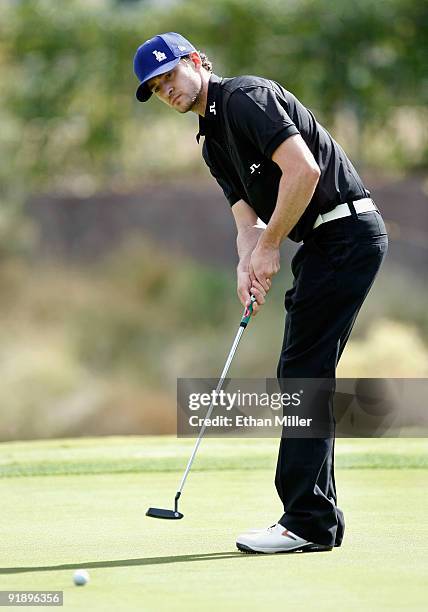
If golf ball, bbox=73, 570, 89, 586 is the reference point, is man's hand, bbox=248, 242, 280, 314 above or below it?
above

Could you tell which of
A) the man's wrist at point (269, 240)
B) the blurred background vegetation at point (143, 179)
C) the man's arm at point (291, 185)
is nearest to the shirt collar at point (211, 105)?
the man's arm at point (291, 185)

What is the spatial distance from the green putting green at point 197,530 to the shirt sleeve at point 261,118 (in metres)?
1.25

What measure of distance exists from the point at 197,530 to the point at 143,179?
14236 millimetres

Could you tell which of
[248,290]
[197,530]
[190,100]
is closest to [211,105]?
[190,100]

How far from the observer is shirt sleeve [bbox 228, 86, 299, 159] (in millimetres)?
3689

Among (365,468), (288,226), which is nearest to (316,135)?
(288,226)

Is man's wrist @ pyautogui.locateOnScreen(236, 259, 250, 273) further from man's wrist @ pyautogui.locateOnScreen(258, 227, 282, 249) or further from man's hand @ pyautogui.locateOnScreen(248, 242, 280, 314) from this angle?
man's wrist @ pyautogui.locateOnScreen(258, 227, 282, 249)

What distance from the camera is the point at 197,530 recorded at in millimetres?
4062

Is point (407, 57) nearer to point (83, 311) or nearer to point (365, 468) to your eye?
point (83, 311)

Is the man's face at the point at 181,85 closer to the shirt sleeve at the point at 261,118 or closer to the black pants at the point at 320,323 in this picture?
the shirt sleeve at the point at 261,118

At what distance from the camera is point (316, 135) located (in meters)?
3.93

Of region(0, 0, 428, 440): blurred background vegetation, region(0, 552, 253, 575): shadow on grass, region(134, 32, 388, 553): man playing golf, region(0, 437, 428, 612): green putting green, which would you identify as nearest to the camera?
region(0, 437, 428, 612): green putting green

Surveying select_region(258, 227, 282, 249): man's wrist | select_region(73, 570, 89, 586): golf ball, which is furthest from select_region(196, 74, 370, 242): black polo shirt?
select_region(73, 570, 89, 586): golf ball

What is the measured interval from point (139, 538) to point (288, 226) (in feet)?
3.70
